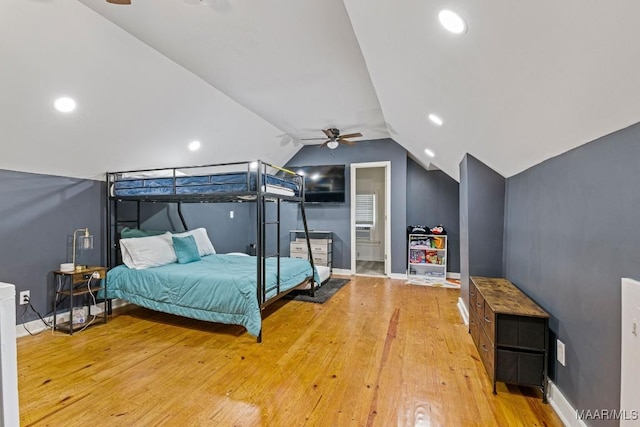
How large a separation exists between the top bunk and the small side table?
989 millimetres

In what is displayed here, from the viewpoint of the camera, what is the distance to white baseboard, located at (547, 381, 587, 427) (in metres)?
1.65

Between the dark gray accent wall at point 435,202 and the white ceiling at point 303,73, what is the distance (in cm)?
181

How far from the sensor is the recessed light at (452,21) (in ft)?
4.32

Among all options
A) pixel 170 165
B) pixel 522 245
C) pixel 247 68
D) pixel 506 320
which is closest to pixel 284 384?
pixel 506 320

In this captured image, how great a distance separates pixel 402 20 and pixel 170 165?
12.2 feet

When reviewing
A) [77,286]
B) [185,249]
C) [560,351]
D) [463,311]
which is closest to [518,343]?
[560,351]

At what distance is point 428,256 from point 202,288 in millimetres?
4152

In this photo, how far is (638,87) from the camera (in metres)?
1.02

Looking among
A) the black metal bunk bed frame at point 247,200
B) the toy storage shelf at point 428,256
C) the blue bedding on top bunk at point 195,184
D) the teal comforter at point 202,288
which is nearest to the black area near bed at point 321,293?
the black metal bunk bed frame at point 247,200

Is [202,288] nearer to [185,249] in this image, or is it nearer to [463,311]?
[185,249]

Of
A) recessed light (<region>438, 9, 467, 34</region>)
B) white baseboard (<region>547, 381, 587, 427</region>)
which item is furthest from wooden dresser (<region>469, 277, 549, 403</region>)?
recessed light (<region>438, 9, 467, 34</region>)

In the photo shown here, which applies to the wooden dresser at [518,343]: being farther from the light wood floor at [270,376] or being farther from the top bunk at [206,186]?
the top bunk at [206,186]

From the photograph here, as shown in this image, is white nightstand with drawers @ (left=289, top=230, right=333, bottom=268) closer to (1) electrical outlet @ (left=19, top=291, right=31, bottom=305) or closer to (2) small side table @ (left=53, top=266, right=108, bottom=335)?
(2) small side table @ (left=53, top=266, right=108, bottom=335)

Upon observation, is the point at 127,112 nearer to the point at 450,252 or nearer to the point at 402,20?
the point at 402,20
